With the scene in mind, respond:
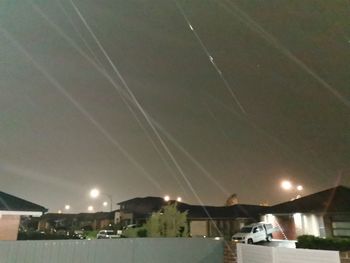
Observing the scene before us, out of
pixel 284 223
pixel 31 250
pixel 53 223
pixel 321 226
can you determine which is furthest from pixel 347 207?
pixel 53 223

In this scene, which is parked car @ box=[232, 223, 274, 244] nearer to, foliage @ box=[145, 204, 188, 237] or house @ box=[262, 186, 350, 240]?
house @ box=[262, 186, 350, 240]

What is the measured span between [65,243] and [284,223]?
23.0 meters

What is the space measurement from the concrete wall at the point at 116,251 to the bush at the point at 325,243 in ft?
11.3

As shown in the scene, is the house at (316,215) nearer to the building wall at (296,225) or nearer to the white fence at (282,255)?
the building wall at (296,225)

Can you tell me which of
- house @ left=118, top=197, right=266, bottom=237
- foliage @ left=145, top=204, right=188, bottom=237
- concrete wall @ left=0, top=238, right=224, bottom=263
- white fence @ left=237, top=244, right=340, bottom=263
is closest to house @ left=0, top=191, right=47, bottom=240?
foliage @ left=145, top=204, right=188, bottom=237

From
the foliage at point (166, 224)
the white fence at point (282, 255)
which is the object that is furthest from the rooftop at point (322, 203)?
the white fence at point (282, 255)

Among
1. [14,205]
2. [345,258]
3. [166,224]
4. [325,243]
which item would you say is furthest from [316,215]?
[14,205]

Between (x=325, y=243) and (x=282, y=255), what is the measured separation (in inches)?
172

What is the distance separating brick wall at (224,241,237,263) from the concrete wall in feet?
0.79

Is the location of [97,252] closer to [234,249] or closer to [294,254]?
[234,249]

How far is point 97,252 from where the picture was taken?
9375 mm

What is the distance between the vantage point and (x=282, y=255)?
8.77 metres

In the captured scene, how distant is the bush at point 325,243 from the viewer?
11742 mm

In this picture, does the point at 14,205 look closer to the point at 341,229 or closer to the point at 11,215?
the point at 11,215
